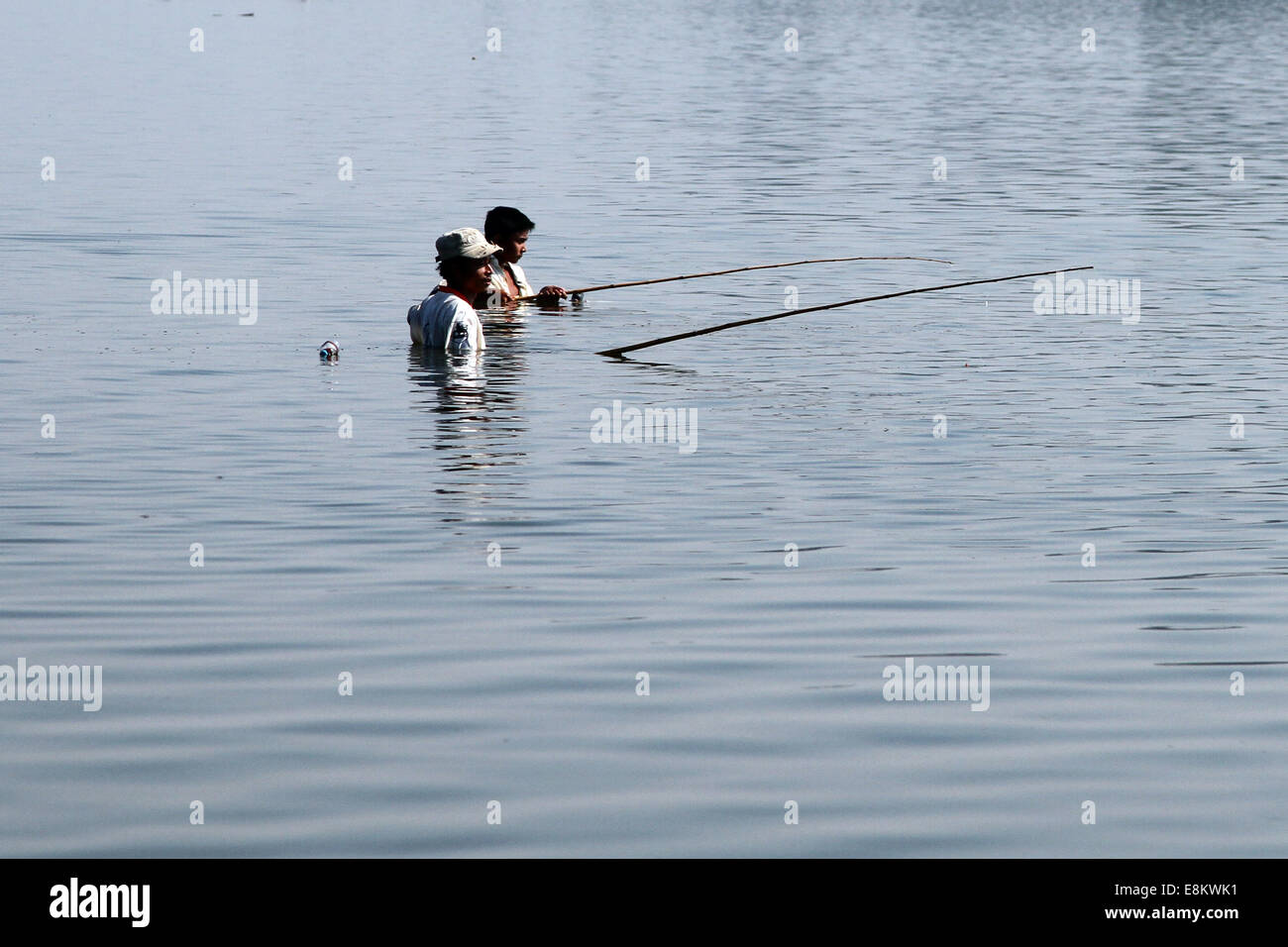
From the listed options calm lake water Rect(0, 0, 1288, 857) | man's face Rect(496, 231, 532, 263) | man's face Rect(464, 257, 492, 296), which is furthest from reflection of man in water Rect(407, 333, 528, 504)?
man's face Rect(496, 231, 532, 263)

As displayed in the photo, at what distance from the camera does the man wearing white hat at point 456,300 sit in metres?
16.2

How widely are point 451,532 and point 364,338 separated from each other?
764 centimetres

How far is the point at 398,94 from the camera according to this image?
178 ft

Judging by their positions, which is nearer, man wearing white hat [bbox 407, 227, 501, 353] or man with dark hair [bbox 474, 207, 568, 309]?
man wearing white hat [bbox 407, 227, 501, 353]

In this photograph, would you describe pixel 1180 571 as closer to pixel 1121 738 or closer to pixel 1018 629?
pixel 1018 629

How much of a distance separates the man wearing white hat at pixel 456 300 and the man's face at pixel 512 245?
0.83 m

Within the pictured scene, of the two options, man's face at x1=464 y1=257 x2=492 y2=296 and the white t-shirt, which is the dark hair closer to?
man's face at x1=464 y1=257 x2=492 y2=296

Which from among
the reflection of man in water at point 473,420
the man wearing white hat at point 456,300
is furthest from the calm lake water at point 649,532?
the man wearing white hat at point 456,300

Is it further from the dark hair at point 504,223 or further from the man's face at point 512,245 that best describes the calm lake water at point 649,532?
the dark hair at point 504,223

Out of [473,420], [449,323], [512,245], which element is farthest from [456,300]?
[473,420]

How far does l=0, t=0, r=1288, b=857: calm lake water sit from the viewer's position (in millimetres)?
7152

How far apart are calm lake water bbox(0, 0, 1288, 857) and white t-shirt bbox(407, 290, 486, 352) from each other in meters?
0.33

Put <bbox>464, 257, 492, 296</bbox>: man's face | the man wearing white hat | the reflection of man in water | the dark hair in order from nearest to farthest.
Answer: the reflection of man in water < the man wearing white hat < <bbox>464, 257, 492, 296</bbox>: man's face < the dark hair

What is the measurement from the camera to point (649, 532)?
11188 millimetres
